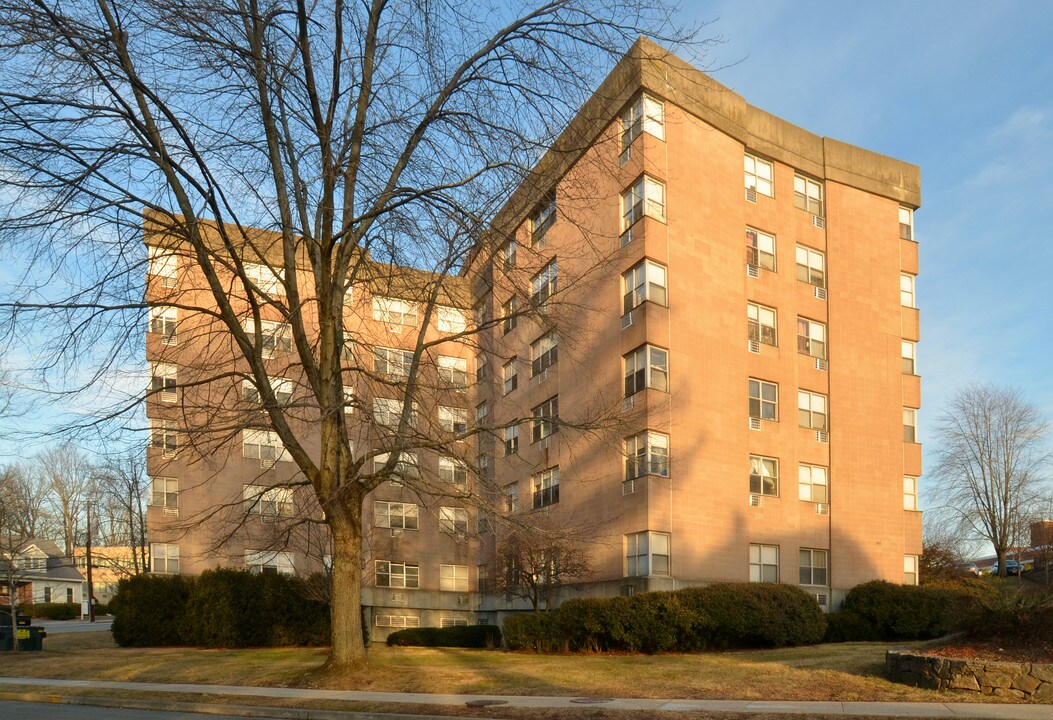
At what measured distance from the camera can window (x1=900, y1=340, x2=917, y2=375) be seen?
33.6 m

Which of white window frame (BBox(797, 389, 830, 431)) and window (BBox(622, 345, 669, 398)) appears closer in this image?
window (BBox(622, 345, 669, 398))

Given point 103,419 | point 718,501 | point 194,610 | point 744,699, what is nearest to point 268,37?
point 103,419

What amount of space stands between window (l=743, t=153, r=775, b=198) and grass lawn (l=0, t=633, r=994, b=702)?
16177mm

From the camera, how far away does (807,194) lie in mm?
32594

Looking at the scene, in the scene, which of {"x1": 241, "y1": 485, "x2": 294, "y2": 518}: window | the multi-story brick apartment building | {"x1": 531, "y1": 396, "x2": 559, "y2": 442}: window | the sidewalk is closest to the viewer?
the sidewalk

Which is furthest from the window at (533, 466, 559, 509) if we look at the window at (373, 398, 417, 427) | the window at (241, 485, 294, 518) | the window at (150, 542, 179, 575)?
the window at (150, 542, 179, 575)

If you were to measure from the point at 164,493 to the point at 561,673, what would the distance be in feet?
80.0

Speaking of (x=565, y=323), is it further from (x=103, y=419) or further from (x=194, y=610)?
(x=194, y=610)

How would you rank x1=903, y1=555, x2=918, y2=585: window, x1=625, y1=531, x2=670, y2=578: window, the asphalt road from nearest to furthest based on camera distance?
1. the asphalt road
2. x1=625, y1=531, x2=670, y2=578: window
3. x1=903, y1=555, x2=918, y2=585: window

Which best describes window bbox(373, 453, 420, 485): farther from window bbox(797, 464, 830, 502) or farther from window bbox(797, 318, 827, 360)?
window bbox(797, 318, 827, 360)

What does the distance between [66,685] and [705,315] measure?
1978cm

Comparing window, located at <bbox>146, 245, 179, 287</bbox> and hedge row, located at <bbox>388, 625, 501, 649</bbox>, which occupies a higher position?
window, located at <bbox>146, 245, 179, 287</bbox>

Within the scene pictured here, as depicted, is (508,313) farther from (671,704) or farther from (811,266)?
(811,266)

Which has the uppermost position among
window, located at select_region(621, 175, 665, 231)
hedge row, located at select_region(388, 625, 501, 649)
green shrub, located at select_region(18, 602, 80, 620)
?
window, located at select_region(621, 175, 665, 231)
